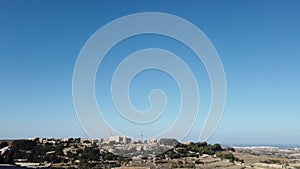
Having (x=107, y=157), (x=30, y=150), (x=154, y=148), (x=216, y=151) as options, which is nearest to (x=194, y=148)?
(x=216, y=151)

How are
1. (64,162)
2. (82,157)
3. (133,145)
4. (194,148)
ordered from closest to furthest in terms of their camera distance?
1. (133,145)
2. (64,162)
3. (82,157)
4. (194,148)

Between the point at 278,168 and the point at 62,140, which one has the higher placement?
the point at 62,140

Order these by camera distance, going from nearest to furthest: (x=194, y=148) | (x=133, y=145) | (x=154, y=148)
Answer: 1. (x=133, y=145)
2. (x=154, y=148)
3. (x=194, y=148)

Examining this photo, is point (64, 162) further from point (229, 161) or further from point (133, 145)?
point (229, 161)

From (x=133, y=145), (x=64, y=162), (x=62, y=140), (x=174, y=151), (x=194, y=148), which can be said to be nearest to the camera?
(x=133, y=145)

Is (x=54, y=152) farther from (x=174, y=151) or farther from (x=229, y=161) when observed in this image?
(x=229, y=161)

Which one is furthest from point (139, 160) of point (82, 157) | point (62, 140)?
point (62, 140)

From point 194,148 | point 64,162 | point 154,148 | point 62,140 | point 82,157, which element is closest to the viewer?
point 154,148

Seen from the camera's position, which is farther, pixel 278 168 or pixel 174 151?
pixel 174 151

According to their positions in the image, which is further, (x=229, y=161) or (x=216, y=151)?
(x=216, y=151)
